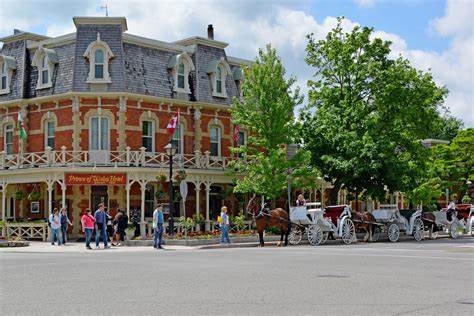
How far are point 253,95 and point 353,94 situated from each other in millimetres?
5478

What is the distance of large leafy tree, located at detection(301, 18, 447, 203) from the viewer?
1375 inches

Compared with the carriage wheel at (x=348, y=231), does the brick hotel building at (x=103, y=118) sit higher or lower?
higher

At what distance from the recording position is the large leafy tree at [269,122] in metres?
35.0

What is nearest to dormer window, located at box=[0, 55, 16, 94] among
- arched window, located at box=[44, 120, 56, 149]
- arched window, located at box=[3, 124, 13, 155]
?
arched window, located at box=[3, 124, 13, 155]

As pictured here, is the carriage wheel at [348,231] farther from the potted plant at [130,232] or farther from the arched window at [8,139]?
the arched window at [8,139]

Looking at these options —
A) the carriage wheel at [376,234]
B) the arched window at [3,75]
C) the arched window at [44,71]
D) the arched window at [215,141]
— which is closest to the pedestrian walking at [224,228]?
the carriage wheel at [376,234]

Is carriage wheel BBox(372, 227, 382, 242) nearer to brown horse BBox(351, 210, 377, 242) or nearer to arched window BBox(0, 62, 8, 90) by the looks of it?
brown horse BBox(351, 210, 377, 242)

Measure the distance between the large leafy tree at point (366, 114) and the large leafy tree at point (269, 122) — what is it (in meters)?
1.27

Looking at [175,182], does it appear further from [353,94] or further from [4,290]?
[4,290]

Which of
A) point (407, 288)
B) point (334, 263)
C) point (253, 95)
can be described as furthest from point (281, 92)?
point (407, 288)

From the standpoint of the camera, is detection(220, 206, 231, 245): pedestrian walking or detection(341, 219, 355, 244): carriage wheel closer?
detection(220, 206, 231, 245): pedestrian walking

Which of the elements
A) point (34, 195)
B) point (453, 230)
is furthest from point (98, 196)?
point (453, 230)

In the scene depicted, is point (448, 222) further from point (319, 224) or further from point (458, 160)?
point (458, 160)

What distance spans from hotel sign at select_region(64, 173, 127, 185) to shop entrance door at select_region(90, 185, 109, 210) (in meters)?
2.04
